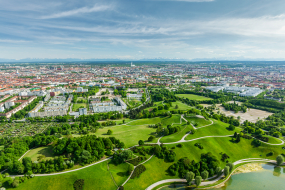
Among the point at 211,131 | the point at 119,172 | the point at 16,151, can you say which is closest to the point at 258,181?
the point at 211,131

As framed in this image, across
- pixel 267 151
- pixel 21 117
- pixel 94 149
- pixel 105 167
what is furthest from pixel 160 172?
pixel 21 117

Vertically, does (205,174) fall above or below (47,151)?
below

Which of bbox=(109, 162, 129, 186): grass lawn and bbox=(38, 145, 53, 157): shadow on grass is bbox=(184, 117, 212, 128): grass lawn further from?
bbox=(38, 145, 53, 157): shadow on grass

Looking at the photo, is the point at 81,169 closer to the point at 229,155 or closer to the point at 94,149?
the point at 94,149

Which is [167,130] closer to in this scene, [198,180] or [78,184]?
[198,180]

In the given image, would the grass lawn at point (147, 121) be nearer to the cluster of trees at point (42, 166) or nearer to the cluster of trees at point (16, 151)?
the cluster of trees at point (16, 151)

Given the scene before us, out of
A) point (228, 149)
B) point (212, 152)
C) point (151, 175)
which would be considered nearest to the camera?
point (151, 175)
